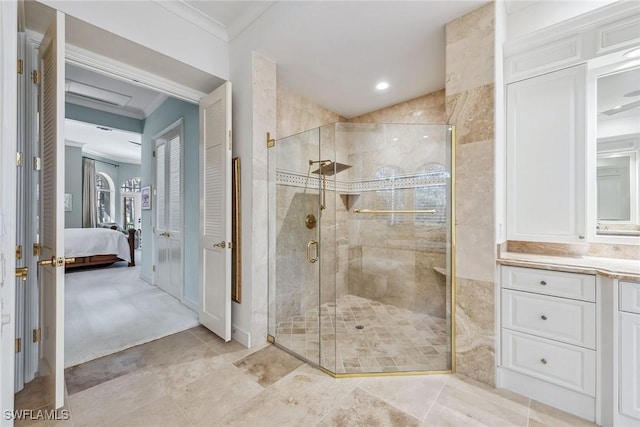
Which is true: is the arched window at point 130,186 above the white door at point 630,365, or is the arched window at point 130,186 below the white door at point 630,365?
above

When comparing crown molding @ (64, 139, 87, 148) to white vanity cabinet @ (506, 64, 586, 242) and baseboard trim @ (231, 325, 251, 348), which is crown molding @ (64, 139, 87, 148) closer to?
baseboard trim @ (231, 325, 251, 348)

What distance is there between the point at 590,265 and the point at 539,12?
189 cm

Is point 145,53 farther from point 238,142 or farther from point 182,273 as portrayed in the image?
point 182,273

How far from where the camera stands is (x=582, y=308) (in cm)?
153

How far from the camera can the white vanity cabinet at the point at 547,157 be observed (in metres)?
1.75

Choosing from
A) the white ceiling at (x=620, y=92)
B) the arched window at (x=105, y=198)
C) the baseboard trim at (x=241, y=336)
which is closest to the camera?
the white ceiling at (x=620, y=92)

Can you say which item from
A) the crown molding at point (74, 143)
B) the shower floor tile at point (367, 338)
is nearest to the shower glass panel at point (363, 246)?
the shower floor tile at point (367, 338)

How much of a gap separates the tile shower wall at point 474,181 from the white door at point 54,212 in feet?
8.39

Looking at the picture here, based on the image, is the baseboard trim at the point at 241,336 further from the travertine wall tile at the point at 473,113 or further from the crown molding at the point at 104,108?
the crown molding at the point at 104,108

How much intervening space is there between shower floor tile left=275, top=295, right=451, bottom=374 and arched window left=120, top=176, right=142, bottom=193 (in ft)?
29.9

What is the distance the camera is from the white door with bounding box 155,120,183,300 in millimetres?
3471

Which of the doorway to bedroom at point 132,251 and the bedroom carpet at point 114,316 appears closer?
the bedroom carpet at point 114,316

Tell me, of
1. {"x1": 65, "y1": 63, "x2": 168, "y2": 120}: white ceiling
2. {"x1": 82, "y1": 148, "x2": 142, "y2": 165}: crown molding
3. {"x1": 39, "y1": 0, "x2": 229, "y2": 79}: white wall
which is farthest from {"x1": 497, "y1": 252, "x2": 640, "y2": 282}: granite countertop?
{"x1": 82, "y1": 148, "x2": 142, "y2": 165}: crown molding

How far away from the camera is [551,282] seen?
1.62 m
